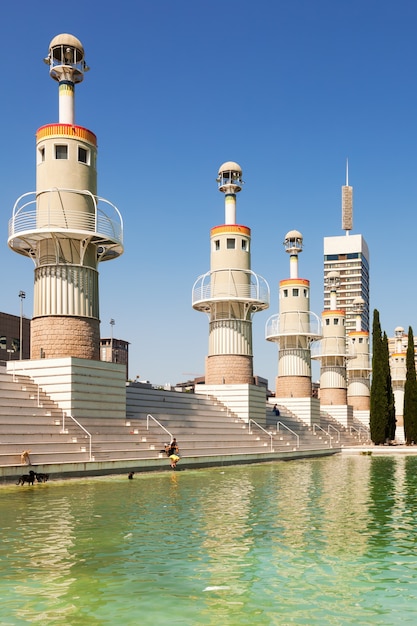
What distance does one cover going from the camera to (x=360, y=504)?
72.2 ft

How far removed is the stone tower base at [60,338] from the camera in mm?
36125

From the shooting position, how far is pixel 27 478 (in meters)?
26.2

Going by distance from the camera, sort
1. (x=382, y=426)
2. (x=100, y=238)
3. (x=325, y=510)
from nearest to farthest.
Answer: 1. (x=325, y=510)
2. (x=100, y=238)
3. (x=382, y=426)

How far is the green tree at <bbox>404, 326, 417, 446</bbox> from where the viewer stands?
66.6m

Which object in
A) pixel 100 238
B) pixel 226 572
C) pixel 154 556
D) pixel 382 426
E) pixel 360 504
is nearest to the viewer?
pixel 226 572

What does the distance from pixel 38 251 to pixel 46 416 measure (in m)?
9.66

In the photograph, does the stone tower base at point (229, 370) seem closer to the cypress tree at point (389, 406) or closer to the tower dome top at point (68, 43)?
the cypress tree at point (389, 406)

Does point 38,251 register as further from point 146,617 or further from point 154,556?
point 146,617

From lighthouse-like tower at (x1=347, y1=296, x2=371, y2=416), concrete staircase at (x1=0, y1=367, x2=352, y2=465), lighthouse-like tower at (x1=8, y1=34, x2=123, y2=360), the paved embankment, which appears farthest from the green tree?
lighthouse-like tower at (x1=8, y1=34, x2=123, y2=360)

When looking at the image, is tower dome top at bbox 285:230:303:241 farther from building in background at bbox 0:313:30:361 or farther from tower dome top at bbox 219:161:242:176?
building in background at bbox 0:313:30:361

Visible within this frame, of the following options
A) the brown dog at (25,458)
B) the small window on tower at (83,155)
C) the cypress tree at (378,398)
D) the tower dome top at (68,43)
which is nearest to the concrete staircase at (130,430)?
the brown dog at (25,458)

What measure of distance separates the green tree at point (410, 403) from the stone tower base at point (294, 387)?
357 inches

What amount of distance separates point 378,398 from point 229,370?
18684mm

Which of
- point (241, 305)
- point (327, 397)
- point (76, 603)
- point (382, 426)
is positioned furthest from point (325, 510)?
point (327, 397)
